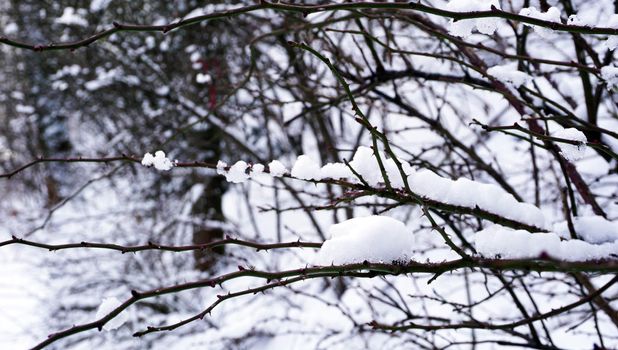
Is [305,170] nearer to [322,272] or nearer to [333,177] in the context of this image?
[333,177]

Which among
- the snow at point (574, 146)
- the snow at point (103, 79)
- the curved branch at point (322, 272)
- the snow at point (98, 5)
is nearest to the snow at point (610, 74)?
the snow at point (574, 146)

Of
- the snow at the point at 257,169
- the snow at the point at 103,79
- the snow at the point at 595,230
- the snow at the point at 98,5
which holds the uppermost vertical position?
the snow at the point at 98,5

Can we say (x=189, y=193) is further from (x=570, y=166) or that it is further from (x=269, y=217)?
(x=570, y=166)

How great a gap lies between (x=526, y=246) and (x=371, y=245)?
0.30 metres

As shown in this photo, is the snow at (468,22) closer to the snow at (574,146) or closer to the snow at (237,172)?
the snow at (574,146)

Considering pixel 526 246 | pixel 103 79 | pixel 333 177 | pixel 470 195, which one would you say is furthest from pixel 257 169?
pixel 103 79

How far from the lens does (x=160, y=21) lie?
6.58m

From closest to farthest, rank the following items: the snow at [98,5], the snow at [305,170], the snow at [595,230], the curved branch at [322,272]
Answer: the curved branch at [322,272], the snow at [305,170], the snow at [595,230], the snow at [98,5]

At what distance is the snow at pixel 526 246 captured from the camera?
39.4 inches

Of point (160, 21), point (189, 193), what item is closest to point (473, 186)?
point (160, 21)

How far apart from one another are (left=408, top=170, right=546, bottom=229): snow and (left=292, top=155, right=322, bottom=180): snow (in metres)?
0.22

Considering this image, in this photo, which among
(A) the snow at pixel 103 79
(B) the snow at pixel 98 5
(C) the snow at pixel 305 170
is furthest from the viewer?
(A) the snow at pixel 103 79

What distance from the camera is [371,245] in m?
1.00

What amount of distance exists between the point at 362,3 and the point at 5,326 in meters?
7.55
